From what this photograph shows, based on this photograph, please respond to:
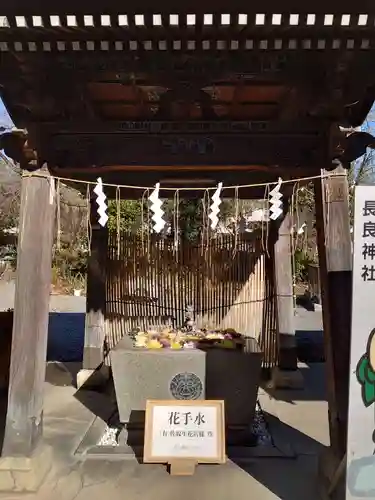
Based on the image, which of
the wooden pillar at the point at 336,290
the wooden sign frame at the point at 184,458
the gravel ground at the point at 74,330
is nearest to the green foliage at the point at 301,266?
the gravel ground at the point at 74,330

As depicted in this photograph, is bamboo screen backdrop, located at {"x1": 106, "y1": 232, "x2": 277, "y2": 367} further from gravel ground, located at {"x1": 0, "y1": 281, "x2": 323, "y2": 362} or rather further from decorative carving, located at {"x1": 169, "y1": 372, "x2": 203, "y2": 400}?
decorative carving, located at {"x1": 169, "y1": 372, "x2": 203, "y2": 400}

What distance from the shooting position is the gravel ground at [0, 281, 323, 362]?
9891mm

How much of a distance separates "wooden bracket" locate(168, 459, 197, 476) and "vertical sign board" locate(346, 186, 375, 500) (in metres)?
1.66

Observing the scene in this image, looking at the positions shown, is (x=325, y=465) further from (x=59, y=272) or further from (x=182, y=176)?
(x=59, y=272)

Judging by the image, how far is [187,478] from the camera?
4523 mm

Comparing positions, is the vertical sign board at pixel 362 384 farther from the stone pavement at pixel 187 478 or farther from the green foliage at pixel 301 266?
the green foliage at pixel 301 266

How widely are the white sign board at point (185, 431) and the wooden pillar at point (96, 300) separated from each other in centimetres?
299

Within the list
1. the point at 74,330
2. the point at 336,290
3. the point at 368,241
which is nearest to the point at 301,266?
the point at 74,330

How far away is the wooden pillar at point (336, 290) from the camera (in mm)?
4285

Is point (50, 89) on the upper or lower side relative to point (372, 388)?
upper

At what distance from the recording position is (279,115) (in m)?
4.89

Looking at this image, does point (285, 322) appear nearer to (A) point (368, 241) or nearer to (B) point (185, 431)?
(B) point (185, 431)

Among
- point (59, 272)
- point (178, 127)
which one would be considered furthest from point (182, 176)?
point (59, 272)

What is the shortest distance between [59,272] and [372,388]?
60.4 ft
